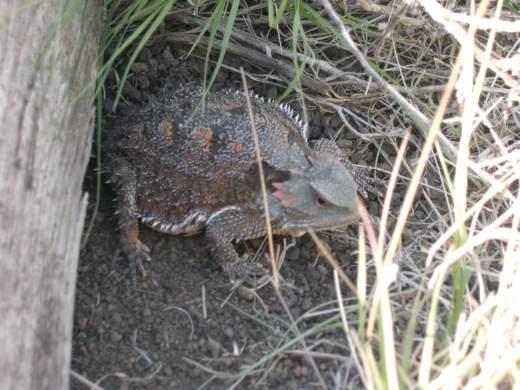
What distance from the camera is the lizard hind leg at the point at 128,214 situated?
11.0ft

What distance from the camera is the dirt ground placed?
2922 millimetres

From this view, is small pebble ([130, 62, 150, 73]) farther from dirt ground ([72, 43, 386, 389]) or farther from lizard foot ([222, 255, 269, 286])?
lizard foot ([222, 255, 269, 286])

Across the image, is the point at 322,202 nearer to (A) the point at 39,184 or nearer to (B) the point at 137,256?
(B) the point at 137,256

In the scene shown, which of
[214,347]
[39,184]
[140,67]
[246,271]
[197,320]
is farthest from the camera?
[140,67]

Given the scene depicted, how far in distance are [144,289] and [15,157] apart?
0.94 m

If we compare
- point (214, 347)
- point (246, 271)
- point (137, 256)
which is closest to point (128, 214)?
point (137, 256)

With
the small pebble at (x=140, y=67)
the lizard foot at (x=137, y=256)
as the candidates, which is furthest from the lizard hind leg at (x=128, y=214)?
the small pebble at (x=140, y=67)

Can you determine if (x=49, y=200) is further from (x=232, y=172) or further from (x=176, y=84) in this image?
(x=176, y=84)

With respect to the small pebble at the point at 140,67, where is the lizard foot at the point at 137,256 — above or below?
below

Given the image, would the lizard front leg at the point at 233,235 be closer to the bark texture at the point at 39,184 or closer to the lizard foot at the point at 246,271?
the lizard foot at the point at 246,271

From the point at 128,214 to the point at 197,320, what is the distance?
23.7 inches

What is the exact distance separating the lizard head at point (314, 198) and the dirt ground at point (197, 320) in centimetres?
19

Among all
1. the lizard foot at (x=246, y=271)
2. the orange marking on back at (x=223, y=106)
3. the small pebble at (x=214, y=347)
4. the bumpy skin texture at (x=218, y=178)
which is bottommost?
the small pebble at (x=214, y=347)

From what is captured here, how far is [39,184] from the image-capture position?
265 centimetres
